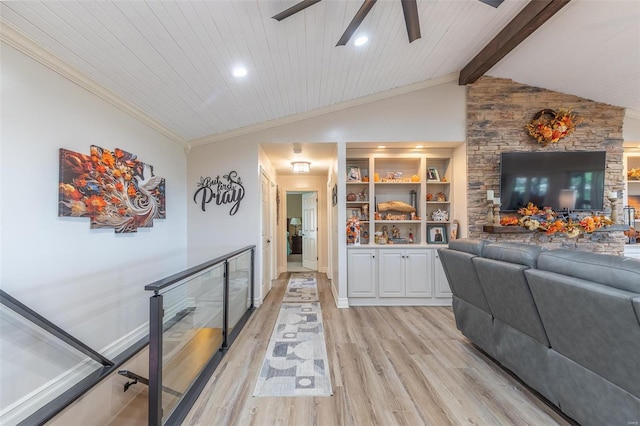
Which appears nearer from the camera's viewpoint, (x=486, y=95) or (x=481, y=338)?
(x=481, y=338)

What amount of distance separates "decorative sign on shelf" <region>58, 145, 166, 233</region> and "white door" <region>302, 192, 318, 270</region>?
3799 millimetres

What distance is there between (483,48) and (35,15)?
4.38 meters

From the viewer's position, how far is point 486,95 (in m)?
4.09

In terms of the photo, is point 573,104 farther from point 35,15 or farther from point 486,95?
point 35,15

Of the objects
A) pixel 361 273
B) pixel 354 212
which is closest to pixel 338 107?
pixel 354 212

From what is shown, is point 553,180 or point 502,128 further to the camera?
point 502,128

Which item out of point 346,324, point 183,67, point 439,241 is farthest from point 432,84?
point 346,324

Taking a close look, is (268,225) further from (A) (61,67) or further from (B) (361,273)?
(A) (61,67)

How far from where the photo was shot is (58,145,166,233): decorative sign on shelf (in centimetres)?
228

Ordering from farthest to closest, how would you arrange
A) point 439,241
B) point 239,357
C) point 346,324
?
1. point 439,241
2. point 346,324
3. point 239,357

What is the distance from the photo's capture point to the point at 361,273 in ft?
13.6

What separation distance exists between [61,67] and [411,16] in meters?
2.76

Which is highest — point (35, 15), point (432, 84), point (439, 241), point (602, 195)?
point (432, 84)

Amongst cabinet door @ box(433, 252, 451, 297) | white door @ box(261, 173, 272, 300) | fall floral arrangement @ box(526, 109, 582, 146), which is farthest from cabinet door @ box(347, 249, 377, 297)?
fall floral arrangement @ box(526, 109, 582, 146)
